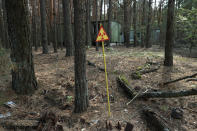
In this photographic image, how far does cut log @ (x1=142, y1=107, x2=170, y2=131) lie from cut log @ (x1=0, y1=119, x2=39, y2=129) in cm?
294

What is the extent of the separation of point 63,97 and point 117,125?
2.19m

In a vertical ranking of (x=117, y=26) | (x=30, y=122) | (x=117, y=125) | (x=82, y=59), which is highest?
(x=117, y=26)

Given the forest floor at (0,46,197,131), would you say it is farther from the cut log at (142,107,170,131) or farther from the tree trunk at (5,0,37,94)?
the tree trunk at (5,0,37,94)

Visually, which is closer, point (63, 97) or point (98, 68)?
point (63, 97)

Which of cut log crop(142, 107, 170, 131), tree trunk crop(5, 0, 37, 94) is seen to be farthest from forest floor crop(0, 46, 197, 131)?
tree trunk crop(5, 0, 37, 94)

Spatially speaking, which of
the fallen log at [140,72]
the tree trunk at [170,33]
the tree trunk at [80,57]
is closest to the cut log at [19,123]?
the tree trunk at [80,57]

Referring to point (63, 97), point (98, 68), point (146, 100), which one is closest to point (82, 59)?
point (63, 97)

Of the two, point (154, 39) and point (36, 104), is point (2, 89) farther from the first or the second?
point (154, 39)

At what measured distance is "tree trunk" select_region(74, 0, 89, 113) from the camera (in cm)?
356

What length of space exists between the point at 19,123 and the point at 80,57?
89.5 inches

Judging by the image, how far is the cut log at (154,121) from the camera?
3.27 m

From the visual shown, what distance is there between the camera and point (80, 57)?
12.4 feet

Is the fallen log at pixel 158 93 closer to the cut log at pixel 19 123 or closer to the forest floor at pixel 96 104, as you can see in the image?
the forest floor at pixel 96 104

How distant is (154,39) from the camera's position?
26562 mm
